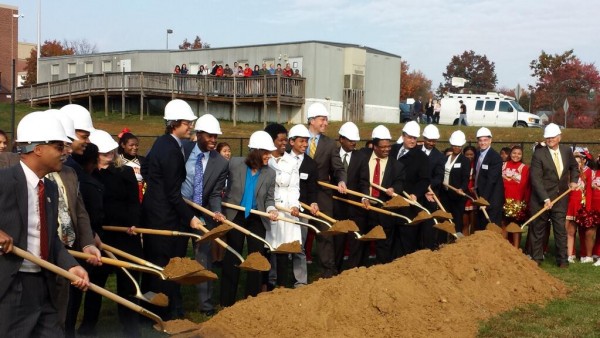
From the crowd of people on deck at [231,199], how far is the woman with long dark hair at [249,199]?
0.05 ft

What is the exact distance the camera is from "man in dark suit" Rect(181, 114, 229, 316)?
376 inches

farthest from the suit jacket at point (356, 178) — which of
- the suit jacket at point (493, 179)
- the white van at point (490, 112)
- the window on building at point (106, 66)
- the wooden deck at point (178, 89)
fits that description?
the window on building at point (106, 66)

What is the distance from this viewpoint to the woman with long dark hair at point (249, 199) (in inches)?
395

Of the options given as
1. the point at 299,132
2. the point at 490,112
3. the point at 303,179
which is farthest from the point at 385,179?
the point at 490,112

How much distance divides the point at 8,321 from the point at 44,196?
0.85 m

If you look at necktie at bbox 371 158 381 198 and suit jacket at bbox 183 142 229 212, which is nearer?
suit jacket at bbox 183 142 229 212

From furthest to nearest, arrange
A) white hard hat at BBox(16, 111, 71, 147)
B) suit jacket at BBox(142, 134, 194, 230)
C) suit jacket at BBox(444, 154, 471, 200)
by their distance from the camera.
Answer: suit jacket at BBox(444, 154, 471, 200), suit jacket at BBox(142, 134, 194, 230), white hard hat at BBox(16, 111, 71, 147)

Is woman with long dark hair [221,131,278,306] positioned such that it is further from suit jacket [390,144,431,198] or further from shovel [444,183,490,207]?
shovel [444,183,490,207]

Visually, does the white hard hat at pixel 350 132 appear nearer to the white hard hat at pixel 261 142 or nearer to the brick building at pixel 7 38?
the white hard hat at pixel 261 142

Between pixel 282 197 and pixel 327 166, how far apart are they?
1.35 meters

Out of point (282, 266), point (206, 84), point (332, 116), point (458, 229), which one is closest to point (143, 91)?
point (206, 84)

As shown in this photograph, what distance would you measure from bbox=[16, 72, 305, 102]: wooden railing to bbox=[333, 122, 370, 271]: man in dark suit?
25176mm

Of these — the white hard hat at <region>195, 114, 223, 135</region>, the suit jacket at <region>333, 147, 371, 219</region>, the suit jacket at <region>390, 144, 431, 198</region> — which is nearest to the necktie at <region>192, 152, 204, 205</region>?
the white hard hat at <region>195, 114, 223, 135</region>

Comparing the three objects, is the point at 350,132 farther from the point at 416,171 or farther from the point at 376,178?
the point at 416,171
